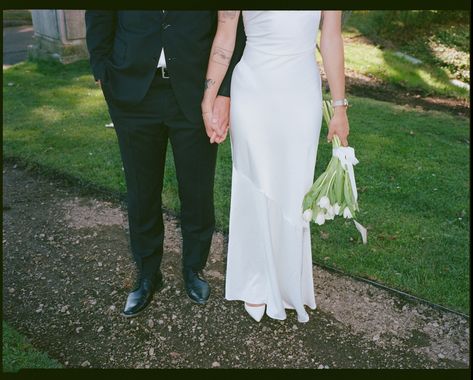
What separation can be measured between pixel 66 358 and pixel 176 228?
1680mm

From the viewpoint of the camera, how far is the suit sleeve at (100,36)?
9.30 ft

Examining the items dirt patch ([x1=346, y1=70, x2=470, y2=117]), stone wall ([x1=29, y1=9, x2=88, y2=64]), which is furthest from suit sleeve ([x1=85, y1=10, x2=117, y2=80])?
stone wall ([x1=29, y1=9, x2=88, y2=64])

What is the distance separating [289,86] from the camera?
2.76 metres

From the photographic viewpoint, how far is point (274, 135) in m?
2.87

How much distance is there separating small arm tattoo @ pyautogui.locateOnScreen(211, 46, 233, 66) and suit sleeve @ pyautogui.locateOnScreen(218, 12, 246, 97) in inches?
1.6

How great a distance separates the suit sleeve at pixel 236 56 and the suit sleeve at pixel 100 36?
697 mm

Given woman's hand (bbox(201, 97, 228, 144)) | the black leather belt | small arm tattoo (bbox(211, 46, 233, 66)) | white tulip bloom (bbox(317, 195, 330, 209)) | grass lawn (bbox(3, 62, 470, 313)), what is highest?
small arm tattoo (bbox(211, 46, 233, 66))

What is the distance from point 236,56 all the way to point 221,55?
0.32 ft

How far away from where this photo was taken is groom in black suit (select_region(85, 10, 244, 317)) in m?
2.77

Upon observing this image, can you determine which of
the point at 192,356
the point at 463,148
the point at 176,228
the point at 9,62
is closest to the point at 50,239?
the point at 176,228

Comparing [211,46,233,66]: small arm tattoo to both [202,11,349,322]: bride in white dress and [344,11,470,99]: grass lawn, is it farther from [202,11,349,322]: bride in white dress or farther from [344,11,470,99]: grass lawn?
[344,11,470,99]: grass lawn

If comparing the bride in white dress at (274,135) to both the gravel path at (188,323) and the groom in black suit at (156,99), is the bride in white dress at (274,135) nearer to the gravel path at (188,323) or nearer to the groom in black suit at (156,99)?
the groom in black suit at (156,99)

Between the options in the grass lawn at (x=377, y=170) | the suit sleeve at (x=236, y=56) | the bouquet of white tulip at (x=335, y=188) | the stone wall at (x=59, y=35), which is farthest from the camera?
the stone wall at (x=59, y=35)

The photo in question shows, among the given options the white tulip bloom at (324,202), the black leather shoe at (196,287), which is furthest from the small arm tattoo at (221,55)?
the black leather shoe at (196,287)
